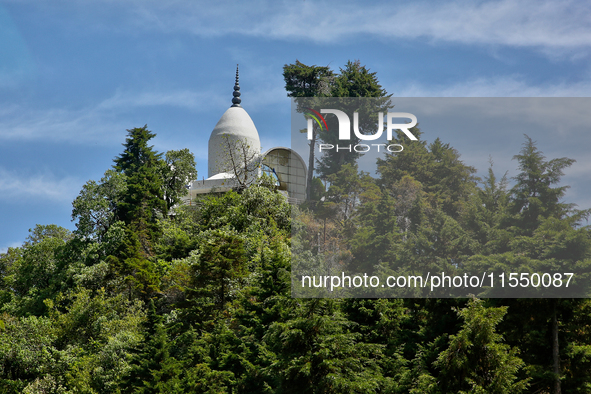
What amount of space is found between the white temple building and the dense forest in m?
8.14

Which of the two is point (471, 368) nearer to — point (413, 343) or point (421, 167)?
point (413, 343)

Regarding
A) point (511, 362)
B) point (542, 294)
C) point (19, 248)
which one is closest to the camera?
point (511, 362)

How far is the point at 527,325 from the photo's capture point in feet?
51.9

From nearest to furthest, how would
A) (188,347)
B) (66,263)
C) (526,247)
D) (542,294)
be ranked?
(542,294), (526,247), (188,347), (66,263)

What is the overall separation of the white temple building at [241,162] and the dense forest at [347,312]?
8.14 meters

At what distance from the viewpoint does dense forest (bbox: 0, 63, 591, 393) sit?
15.4 meters

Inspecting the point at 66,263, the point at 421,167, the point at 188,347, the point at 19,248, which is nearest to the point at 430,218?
the point at 421,167

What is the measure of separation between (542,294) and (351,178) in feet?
20.7

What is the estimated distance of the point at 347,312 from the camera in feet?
60.8

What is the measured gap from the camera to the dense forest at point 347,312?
50.7 feet

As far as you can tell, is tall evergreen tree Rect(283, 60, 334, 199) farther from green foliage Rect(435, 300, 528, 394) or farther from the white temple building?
green foliage Rect(435, 300, 528, 394)

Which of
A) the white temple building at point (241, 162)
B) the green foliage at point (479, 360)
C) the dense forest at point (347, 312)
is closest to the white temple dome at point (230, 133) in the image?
the white temple building at point (241, 162)

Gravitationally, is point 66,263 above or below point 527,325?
above

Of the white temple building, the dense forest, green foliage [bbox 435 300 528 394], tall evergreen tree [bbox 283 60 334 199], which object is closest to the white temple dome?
the white temple building
